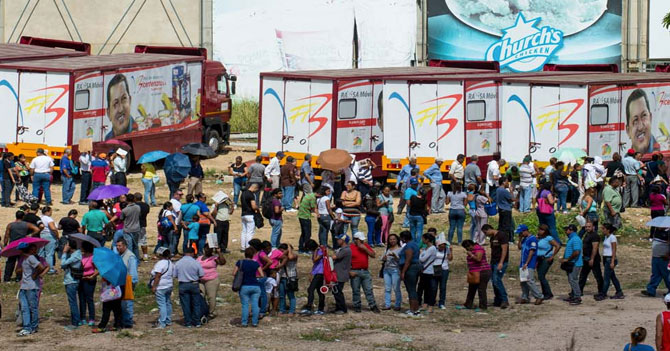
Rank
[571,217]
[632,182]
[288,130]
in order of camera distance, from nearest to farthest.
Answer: [571,217], [632,182], [288,130]

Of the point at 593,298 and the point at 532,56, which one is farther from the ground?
the point at 532,56

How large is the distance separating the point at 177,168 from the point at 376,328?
10.4 m

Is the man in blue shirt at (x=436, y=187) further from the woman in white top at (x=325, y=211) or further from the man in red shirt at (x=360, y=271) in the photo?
the man in red shirt at (x=360, y=271)

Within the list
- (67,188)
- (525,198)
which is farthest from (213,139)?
(525,198)

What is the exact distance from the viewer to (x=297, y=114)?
108 ft

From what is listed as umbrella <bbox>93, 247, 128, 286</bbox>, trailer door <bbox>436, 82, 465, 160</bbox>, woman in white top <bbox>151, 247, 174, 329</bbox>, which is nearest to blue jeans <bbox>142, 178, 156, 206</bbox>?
trailer door <bbox>436, 82, 465, 160</bbox>

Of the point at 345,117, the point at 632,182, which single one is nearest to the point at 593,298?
the point at 632,182

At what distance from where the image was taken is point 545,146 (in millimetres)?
31938

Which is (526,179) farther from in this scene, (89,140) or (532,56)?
(532,56)

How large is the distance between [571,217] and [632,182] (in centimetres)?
300

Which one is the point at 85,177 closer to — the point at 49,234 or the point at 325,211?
the point at 325,211

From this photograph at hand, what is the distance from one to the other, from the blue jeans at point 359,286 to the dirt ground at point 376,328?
20cm

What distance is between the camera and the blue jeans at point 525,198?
98.1ft

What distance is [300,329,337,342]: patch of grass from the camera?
60.4 feet
